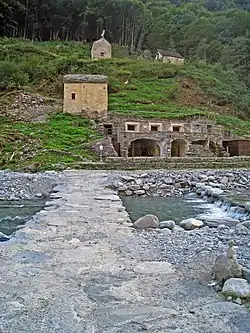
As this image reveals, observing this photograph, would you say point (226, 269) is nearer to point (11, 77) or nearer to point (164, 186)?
point (164, 186)

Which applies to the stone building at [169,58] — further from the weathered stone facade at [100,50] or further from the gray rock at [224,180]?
the gray rock at [224,180]

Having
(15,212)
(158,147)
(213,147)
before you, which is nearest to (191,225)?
(15,212)

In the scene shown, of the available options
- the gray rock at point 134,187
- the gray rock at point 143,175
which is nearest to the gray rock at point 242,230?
the gray rock at point 134,187

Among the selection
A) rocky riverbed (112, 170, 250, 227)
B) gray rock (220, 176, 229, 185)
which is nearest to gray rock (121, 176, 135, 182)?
rocky riverbed (112, 170, 250, 227)

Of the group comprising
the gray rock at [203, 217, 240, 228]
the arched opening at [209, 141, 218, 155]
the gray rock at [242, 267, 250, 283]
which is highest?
the arched opening at [209, 141, 218, 155]

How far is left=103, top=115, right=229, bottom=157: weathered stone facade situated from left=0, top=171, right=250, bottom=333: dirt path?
21.1 metres

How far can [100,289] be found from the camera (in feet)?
16.2

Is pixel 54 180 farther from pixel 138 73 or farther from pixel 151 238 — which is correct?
pixel 138 73

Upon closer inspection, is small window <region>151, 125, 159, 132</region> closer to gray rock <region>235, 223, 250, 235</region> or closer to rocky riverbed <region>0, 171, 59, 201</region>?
rocky riverbed <region>0, 171, 59, 201</region>

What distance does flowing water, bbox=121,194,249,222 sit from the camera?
447 inches

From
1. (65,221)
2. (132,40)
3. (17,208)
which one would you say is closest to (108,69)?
(132,40)

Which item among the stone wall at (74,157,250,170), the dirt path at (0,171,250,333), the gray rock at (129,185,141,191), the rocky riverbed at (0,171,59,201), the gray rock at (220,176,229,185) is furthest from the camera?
the stone wall at (74,157,250,170)

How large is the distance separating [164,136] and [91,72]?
67.6 feet

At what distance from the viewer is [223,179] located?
17.8 meters
